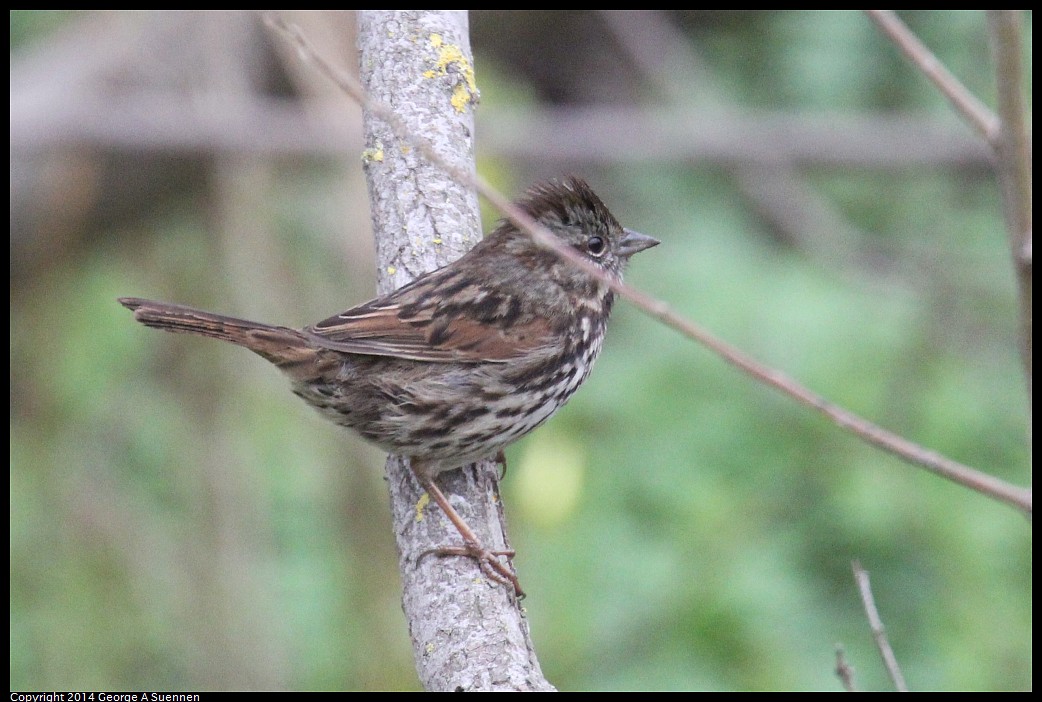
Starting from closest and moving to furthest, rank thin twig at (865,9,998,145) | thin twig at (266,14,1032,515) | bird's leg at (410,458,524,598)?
thin twig at (266,14,1032,515)
thin twig at (865,9,998,145)
bird's leg at (410,458,524,598)

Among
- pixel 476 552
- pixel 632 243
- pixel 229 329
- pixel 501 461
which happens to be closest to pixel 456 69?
pixel 632 243

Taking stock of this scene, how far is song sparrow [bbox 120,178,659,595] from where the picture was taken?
310 centimetres

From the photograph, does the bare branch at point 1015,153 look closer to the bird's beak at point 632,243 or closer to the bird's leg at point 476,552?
the bird's leg at point 476,552

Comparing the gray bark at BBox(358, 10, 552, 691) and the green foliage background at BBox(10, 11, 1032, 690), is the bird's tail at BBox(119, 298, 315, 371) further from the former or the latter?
the green foliage background at BBox(10, 11, 1032, 690)

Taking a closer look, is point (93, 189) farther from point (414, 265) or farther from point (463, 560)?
point (463, 560)

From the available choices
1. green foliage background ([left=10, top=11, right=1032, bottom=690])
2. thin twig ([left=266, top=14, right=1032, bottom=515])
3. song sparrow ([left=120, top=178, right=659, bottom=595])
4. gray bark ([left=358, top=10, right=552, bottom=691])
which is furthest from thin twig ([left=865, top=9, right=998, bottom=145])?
green foliage background ([left=10, top=11, right=1032, bottom=690])

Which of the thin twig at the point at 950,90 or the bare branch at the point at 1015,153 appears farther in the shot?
the thin twig at the point at 950,90

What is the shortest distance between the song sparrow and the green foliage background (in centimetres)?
67

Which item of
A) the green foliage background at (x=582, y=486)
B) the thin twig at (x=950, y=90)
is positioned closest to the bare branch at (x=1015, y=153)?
the thin twig at (x=950, y=90)

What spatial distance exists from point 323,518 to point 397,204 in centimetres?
239

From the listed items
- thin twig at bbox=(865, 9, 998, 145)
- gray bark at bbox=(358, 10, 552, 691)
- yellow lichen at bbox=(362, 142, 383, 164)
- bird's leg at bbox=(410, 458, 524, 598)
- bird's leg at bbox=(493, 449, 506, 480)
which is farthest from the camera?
bird's leg at bbox=(493, 449, 506, 480)

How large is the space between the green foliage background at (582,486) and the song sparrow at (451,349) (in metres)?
0.67

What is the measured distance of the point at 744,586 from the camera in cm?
443

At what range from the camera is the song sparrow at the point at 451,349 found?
3.10m
